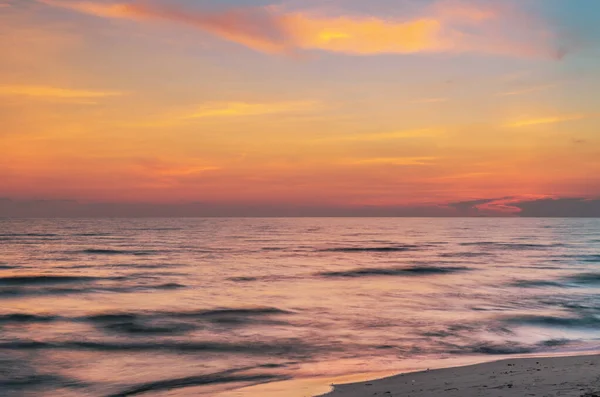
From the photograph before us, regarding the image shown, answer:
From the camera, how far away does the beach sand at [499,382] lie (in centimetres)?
967

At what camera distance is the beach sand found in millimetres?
9672

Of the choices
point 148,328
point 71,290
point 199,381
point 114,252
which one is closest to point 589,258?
point 71,290

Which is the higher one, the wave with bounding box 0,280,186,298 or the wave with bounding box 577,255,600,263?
the wave with bounding box 0,280,186,298

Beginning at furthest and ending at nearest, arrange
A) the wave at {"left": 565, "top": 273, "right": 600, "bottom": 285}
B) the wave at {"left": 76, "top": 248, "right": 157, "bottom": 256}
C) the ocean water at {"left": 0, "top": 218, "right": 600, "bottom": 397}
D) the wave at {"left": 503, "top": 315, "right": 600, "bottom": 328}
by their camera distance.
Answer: the wave at {"left": 76, "top": 248, "right": 157, "bottom": 256}, the wave at {"left": 565, "top": 273, "right": 600, "bottom": 285}, the wave at {"left": 503, "top": 315, "right": 600, "bottom": 328}, the ocean water at {"left": 0, "top": 218, "right": 600, "bottom": 397}

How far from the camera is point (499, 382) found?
10711mm

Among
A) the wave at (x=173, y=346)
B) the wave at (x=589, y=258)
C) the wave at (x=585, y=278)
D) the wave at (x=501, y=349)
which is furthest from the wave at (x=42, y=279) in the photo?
the wave at (x=589, y=258)

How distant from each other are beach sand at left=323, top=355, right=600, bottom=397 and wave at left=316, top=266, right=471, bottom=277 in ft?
103

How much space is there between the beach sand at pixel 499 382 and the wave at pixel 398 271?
3133cm

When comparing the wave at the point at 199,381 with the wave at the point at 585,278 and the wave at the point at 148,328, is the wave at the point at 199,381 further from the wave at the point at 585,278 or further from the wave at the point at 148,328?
the wave at the point at 585,278

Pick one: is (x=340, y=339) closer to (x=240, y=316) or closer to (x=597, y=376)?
(x=240, y=316)

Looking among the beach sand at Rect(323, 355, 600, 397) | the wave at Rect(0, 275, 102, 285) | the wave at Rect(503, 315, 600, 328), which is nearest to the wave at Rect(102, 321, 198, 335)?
the beach sand at Rect(323, 355, 600, 397)

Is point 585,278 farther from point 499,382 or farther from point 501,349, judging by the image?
point 499,382

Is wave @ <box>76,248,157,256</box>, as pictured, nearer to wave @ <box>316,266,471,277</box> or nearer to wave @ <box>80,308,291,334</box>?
wave @ <box>316,266,471,277</box>

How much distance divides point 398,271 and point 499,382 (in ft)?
124
